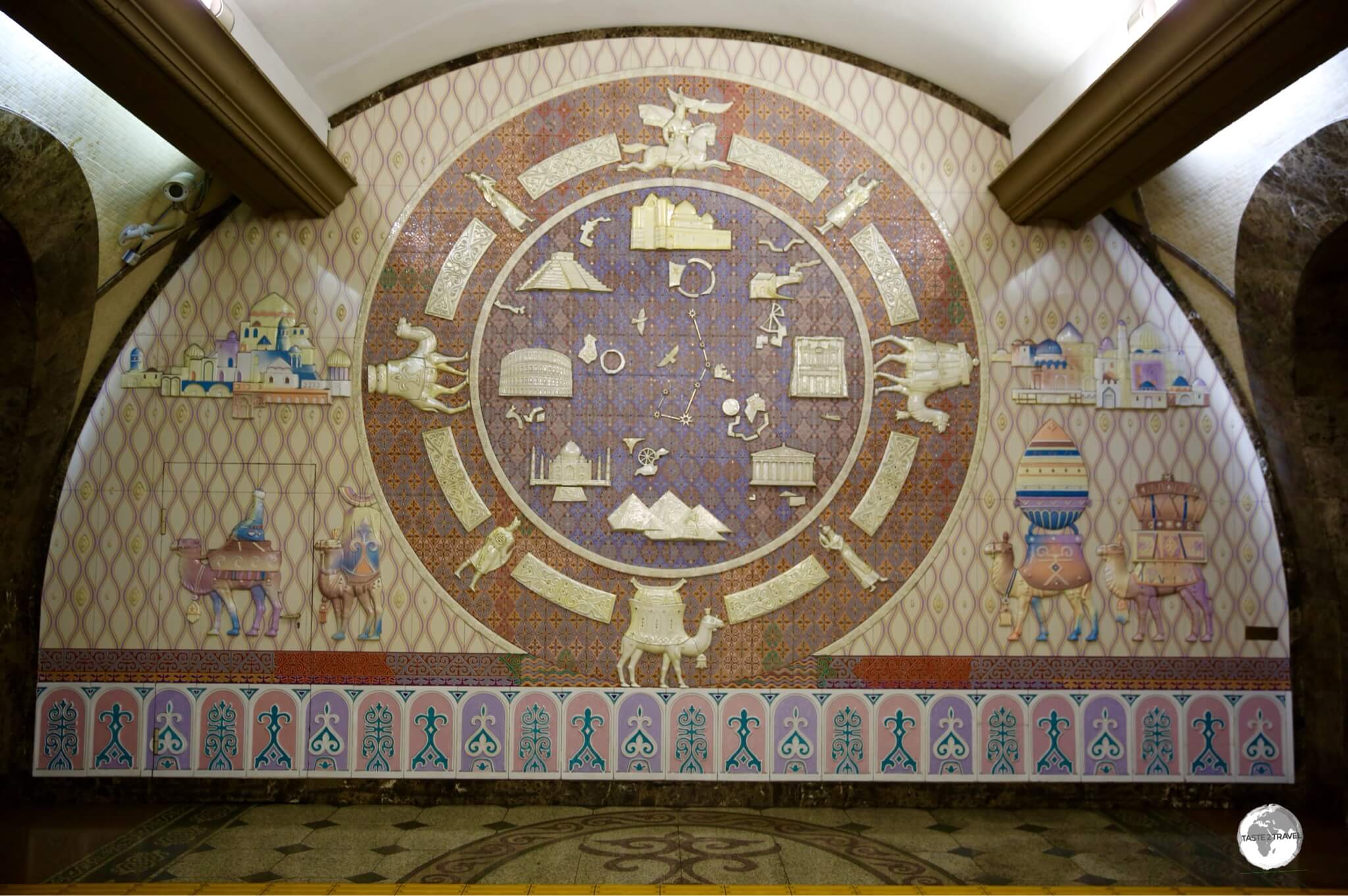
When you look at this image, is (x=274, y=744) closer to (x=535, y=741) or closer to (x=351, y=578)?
(x=351, y=578)

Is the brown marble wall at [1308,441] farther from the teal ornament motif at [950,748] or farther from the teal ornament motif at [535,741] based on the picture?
the teal ornament motif at [535,741]

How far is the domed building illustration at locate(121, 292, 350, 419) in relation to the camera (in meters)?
5.77

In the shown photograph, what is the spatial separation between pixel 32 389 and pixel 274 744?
2.26 metres

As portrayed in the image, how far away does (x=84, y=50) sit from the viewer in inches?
160

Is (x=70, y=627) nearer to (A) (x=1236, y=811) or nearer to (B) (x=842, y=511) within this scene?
(B) (x=842, y=511)

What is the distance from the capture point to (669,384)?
580 centimetres

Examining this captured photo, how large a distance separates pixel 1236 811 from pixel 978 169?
3.61 metres

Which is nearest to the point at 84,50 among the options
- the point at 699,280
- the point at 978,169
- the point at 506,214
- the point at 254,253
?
the point at 254,253

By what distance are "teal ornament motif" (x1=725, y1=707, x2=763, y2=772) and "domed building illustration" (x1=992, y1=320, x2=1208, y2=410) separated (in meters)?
2.22

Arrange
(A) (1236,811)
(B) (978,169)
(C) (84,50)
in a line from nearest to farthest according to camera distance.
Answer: (C) (84,50)
(A) (1236,811)
(B) (978,169)

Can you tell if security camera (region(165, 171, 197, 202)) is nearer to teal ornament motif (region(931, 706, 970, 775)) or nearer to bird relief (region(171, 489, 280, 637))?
bird relief (region(171, 489, 280, 637))

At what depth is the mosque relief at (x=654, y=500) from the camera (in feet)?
18.6

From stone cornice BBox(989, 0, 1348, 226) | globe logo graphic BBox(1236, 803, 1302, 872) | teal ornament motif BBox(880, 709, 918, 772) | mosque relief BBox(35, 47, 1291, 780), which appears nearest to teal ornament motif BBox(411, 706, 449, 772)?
mosque relief BBox(35, 47, 1291, 780)

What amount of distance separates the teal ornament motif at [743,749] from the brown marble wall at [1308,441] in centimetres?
281
